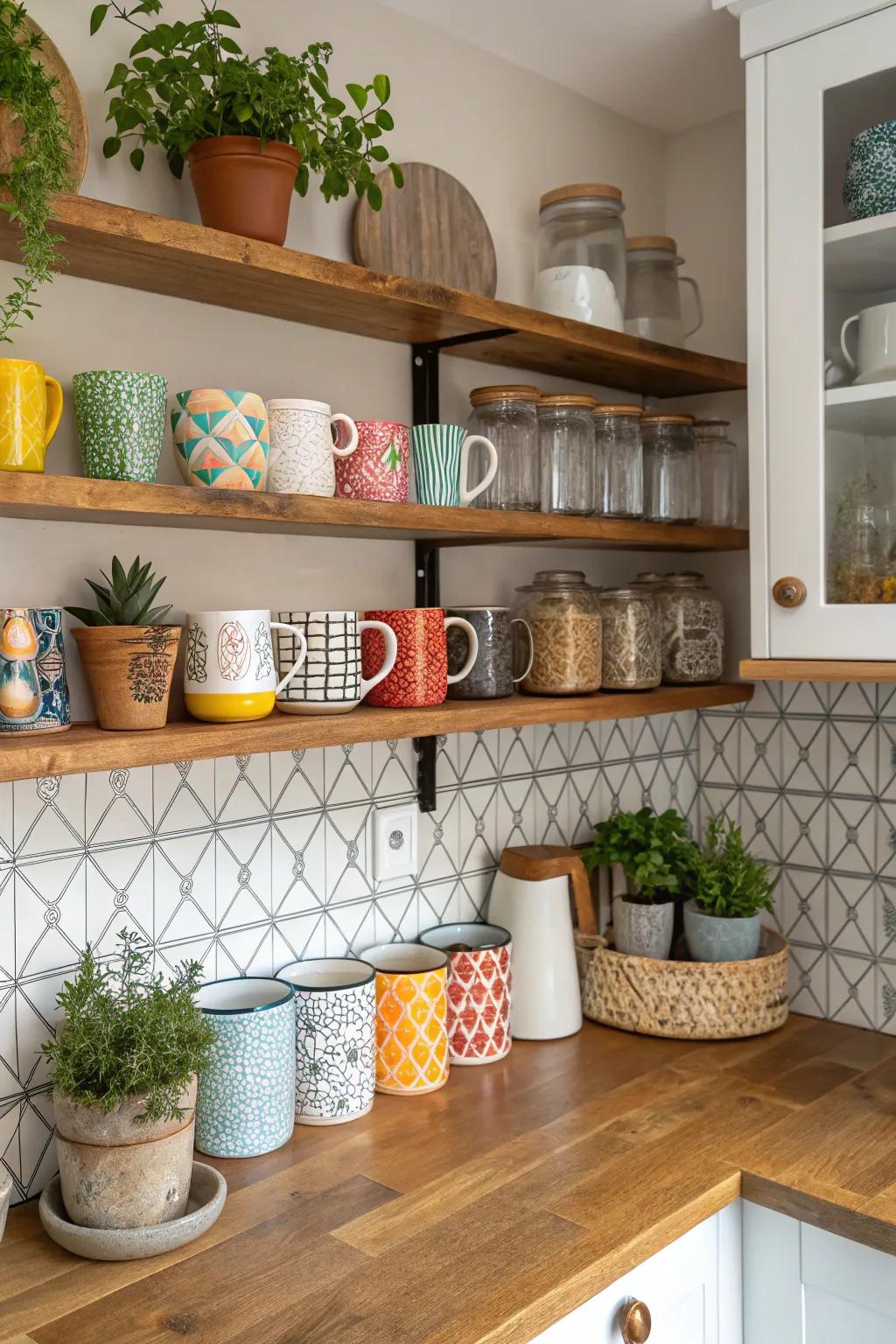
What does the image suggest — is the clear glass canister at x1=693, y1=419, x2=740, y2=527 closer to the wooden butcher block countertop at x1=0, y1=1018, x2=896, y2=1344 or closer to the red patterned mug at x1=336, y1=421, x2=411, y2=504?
the red patterned mug at x1=336, y1=421, x2=411, y2=504

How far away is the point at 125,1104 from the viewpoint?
1.20 m

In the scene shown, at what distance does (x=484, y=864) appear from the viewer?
1.87 meters

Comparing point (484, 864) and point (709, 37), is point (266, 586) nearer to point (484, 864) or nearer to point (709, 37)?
point (484, 864)

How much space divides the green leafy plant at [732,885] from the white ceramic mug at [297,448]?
0.90 m

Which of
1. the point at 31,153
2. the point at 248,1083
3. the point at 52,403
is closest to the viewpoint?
the point at 31,153

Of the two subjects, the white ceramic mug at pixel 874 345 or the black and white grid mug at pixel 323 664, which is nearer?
the black and white grid mug at pixel 323 664

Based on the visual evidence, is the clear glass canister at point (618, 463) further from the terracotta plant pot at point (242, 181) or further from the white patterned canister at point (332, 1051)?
the white patterned canister at point (332, 1051)

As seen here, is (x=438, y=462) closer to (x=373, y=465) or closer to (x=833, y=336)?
(x=373, y=465)

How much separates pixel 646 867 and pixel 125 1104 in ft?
2.97

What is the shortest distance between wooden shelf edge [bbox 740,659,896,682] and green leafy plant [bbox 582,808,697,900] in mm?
330

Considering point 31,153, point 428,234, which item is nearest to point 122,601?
point 31,153

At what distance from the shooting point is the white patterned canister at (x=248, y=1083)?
4.55ft

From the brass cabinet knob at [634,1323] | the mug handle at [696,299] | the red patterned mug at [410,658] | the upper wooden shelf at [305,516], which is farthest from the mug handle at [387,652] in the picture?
the mug handle at [696,299]

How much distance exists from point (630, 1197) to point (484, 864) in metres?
0.64
